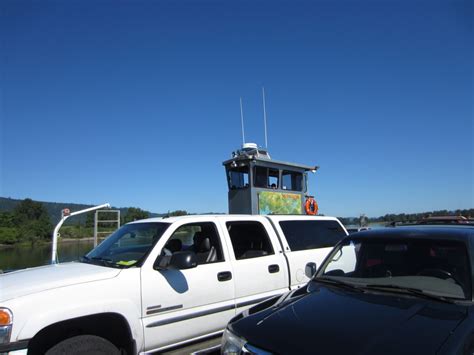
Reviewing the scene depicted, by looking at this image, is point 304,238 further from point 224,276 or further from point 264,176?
point 264,176

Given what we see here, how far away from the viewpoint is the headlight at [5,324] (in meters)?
2.95

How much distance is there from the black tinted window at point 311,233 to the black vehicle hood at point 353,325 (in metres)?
2.84

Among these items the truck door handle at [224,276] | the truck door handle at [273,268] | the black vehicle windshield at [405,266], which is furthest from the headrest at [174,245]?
the black vehicle windshield at [405,266]

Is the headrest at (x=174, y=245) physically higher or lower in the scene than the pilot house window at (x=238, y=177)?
lower

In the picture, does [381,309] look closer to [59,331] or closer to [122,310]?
[122,310]

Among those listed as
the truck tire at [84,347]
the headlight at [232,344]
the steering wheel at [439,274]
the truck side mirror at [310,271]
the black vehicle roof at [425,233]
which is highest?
the black vehicle roof at [425,233]

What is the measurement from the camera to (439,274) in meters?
3.11

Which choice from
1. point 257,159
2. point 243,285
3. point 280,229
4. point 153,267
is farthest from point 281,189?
point 153,267

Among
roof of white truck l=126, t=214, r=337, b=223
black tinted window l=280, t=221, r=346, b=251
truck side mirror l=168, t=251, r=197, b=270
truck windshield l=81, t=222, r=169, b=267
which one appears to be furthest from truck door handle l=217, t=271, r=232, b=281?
black tinted window l=280, t=221, r=346, b=251

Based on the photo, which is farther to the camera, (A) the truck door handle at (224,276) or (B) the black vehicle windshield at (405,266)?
(A) the truck door handle at (224,276)

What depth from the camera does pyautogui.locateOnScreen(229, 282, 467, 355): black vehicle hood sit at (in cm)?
217

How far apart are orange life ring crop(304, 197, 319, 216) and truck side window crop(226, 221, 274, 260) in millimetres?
9336

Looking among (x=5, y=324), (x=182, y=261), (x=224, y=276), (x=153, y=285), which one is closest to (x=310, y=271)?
(x=224, y=276)

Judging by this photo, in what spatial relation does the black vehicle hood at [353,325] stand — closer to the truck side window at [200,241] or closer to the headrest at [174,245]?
the truck side window at [200,241]
